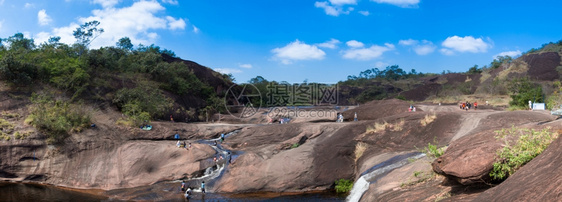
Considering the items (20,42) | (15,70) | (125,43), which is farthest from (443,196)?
(125,43)

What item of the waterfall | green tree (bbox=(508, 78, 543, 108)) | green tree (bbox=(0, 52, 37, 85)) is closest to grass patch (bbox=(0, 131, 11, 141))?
green tree (bbox=(0, 52, 37, 85))

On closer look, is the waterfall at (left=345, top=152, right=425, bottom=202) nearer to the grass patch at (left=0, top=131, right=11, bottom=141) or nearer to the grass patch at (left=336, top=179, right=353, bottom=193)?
the grass patch at (left=336, top=179, right=353, bottom=193)

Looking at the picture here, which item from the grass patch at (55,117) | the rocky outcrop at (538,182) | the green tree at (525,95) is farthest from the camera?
the green tree at (525,95)

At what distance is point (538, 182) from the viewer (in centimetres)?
590

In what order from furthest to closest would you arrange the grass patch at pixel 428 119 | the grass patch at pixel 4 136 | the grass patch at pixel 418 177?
1. the grass patch at pixel 4 136
2. the grass patch at pixel 428 119
3. the grass patch at pixel 418 177

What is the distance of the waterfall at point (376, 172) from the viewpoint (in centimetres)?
1464

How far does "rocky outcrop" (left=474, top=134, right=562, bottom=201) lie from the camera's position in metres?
5.50

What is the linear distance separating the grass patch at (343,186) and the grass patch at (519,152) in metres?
11.3

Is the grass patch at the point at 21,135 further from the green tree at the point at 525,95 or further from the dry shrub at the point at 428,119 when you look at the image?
the green tree at the point at 525,95

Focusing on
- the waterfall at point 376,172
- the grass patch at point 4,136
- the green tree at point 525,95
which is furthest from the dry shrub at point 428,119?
the grass patch at point 4,136

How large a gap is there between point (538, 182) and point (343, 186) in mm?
13854

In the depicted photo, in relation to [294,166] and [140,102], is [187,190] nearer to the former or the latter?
[294,166]

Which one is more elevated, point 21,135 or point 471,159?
point 471,159

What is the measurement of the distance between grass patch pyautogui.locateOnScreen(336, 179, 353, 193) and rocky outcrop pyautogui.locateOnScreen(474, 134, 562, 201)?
12.2 metres
